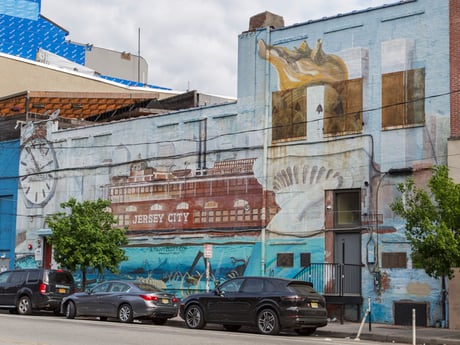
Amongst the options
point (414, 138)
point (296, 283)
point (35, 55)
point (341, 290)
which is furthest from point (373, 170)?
point (35, 55)

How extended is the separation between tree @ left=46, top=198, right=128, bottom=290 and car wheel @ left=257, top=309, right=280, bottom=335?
10.5 metres

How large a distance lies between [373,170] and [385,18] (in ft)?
16.6

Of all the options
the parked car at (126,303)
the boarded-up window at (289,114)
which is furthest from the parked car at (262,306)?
the boarded-up window at (289,114)

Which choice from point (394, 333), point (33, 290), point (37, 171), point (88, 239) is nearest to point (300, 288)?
point (394, 333)

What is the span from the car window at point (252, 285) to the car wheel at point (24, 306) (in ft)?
30.2

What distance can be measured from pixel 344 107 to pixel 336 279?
5772 mm

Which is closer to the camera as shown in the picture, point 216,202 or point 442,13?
point 442,13

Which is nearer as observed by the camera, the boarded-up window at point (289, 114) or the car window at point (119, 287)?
the car window at point (119, 287)

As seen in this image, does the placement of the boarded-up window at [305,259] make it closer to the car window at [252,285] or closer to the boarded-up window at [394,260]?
the boarded-up window at [394,260]

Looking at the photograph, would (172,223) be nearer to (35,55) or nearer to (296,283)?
(296,283)

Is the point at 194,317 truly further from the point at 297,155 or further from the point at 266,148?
the point at 266,148

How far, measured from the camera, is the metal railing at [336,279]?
26.0m

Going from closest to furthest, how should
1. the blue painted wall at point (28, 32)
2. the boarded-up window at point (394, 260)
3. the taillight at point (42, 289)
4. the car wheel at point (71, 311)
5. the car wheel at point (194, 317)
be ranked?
the car wheel at point (194, 317), the boarded-up window at point (394, 260), the car wheel at point (71, 311), the taillight at point (42, 289), the blue painted wall at point (28, 32)

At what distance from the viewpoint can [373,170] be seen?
25.7 metres
